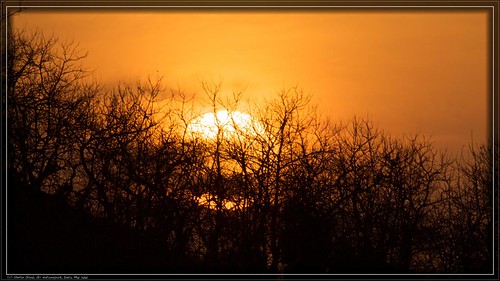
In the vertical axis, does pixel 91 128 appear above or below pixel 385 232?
above

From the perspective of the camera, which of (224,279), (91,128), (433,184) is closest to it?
(224,279)

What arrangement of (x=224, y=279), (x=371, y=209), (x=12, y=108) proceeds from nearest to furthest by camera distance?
(x=224, y=279), (x=12, y=108), (x=371, y=209)

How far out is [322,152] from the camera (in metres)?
24.1

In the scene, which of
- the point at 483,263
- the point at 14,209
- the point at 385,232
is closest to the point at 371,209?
the point at 385,232

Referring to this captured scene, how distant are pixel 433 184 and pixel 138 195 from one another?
34.5 ft

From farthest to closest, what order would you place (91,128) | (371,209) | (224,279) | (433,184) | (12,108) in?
(433,184)
(371,209)
(91,128)
(12,108)
(224,279)

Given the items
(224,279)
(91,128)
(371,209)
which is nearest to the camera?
(224,279)

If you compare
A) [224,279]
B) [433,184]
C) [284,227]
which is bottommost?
[224,279]

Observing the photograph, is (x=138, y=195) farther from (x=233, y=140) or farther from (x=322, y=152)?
(x=322, y=152)

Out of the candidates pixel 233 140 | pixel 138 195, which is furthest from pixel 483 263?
pixel 138 195

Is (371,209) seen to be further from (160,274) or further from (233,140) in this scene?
(160,274)

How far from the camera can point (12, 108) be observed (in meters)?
19.8

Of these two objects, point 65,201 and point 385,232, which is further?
point 385,232

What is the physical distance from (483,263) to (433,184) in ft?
14.5
